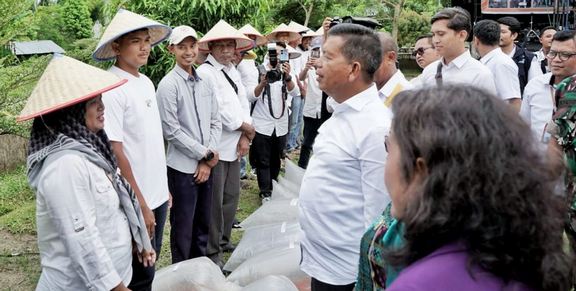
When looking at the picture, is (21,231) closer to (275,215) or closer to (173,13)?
(275,215)

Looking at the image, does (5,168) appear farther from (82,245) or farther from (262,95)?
(82,245)

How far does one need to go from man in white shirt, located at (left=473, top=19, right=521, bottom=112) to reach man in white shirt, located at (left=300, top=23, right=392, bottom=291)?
255cm

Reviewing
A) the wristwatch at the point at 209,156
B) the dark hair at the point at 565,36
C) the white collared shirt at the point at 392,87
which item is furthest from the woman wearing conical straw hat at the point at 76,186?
the dark hair at the point at 565,36

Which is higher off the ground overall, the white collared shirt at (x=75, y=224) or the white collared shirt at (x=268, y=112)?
the white collared shirt at (x=75, y=224)

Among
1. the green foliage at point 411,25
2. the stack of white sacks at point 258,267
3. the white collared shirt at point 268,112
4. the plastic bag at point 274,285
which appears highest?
the white collared shirt at point 268,112

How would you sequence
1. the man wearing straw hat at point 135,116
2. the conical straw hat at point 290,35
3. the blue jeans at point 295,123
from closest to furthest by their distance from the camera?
the man wearing straw hat at point 135,116
the conical straw hat at point 290,35
the blue jeans at point 295,123

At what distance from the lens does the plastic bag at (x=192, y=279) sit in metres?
3.06

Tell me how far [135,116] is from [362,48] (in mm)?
1210

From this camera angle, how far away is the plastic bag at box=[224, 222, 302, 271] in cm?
367

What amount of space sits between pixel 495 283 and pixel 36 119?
1.63 metres

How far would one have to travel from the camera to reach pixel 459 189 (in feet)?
3.12

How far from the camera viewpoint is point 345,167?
6.84 ft

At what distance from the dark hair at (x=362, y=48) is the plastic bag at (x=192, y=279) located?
4.63 ft

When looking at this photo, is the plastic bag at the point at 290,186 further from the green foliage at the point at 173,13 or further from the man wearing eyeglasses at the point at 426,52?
the green foliage at the point at 173,13
